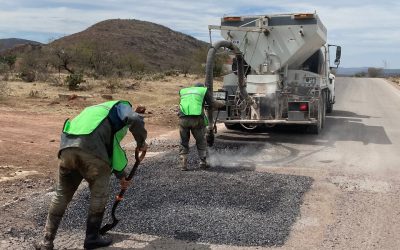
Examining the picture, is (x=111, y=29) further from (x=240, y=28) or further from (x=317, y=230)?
(x=317, y=230)

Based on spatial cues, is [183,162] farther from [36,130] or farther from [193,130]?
[36,130]

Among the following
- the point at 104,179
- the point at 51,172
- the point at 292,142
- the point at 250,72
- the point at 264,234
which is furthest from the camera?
the point at 250,72

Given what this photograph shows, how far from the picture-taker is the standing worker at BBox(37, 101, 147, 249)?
15.4ft

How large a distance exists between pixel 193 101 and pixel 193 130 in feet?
1.67

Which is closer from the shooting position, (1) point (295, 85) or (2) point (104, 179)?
(2) point (104, 179)

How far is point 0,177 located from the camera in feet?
26.1

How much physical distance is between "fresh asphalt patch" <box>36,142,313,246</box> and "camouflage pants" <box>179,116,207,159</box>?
14.3 inches

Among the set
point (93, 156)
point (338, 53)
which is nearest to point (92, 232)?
point (93, 156)

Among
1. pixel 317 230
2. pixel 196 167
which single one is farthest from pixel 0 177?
pixel 317 230

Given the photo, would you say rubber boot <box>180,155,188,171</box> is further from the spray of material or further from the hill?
the hill

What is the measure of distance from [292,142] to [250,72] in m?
2.21

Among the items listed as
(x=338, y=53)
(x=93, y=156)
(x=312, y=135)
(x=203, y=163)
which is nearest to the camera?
(x=93, y=156)

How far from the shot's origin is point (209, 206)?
6207 mm

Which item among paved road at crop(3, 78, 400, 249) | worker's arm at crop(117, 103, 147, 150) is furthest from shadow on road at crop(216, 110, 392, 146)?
worker's arm at crop(117, 103, 147, 150)
